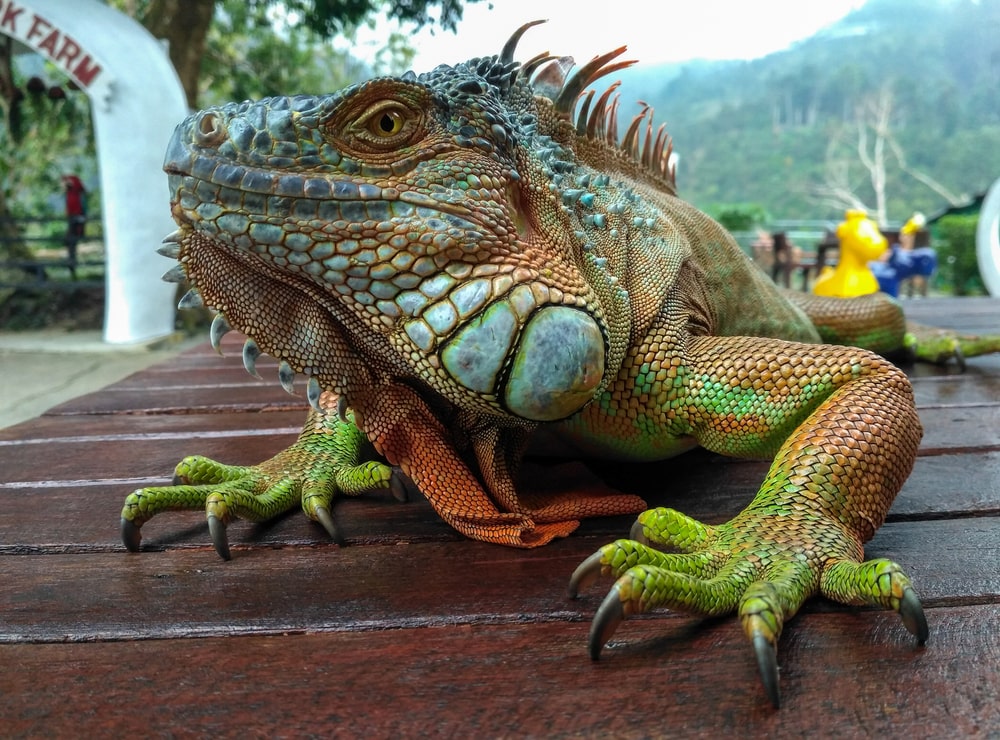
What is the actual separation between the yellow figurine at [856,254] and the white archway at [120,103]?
6.79 m

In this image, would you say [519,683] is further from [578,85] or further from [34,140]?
[34,140]

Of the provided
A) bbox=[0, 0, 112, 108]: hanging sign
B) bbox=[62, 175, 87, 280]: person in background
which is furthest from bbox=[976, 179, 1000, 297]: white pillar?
bbox=[62, 175, 87, 280]: person in background

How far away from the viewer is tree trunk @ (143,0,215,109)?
9727 millimetres

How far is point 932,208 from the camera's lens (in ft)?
106

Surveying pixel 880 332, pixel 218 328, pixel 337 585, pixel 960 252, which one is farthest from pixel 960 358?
pixel 960 252

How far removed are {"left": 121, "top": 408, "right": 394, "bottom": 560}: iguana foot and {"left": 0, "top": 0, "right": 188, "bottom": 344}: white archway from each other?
6995 millimetres

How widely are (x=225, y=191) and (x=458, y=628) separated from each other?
0.75 meters

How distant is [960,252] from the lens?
46.4 feet

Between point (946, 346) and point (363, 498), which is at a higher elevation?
point (946, 346)

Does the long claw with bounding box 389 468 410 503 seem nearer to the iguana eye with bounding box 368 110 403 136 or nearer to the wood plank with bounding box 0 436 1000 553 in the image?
the wood plank with bounding box 0 436 1000 553

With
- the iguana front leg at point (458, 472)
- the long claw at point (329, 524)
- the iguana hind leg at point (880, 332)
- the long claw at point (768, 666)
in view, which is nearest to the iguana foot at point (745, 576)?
the long claw at point (768, 666)

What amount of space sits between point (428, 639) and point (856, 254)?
5412 mm

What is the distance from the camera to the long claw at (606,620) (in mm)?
890

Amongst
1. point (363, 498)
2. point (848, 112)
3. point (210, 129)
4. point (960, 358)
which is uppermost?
point (848, 112)
